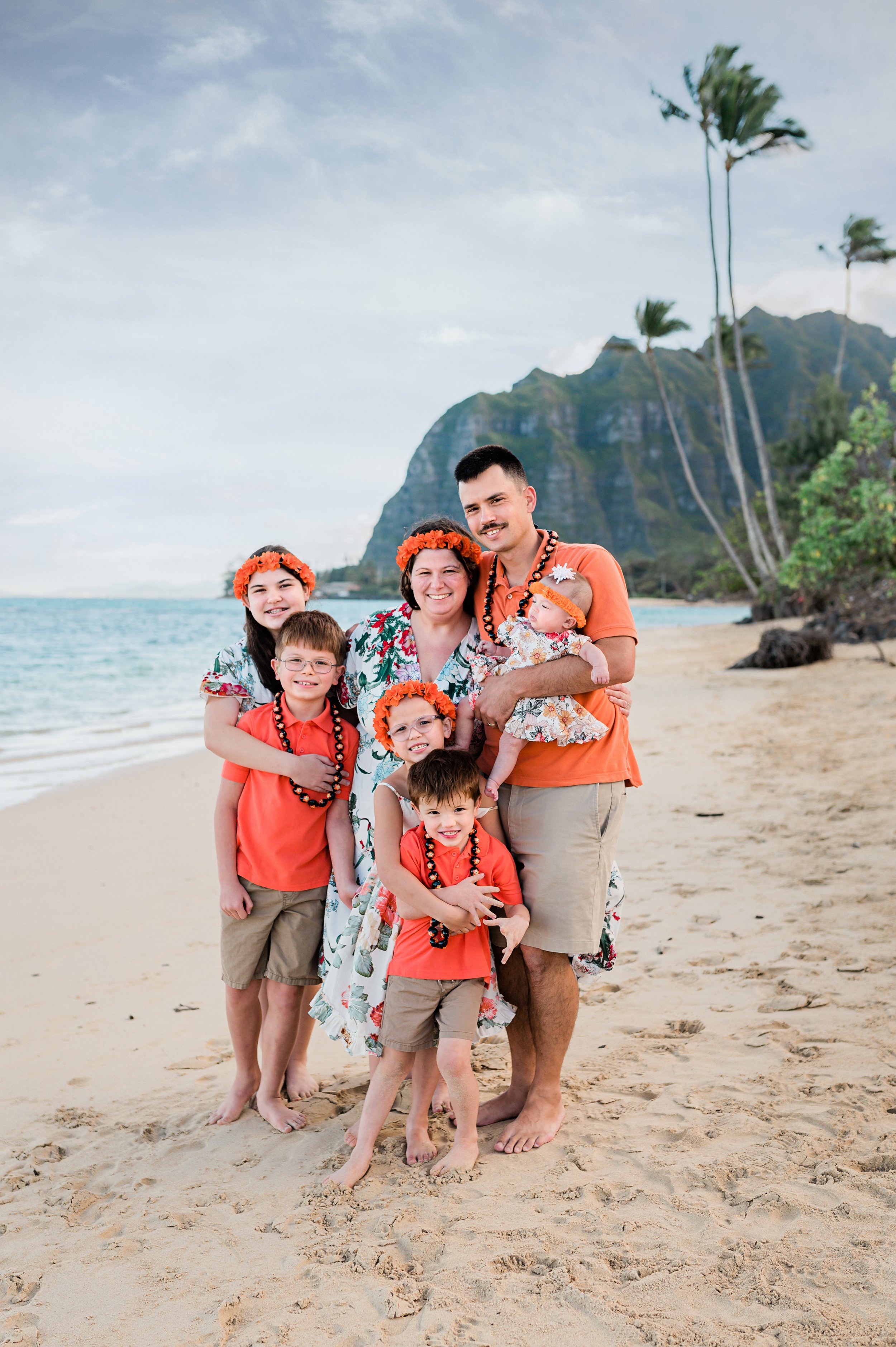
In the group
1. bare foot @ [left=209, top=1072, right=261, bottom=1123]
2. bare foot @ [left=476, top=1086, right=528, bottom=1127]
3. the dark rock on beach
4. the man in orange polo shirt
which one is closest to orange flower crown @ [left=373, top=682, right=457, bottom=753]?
the man in orange polo shirt

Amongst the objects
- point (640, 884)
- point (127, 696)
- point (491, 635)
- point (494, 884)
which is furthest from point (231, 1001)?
point (127, 696)

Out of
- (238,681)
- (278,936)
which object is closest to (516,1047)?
(278,936)

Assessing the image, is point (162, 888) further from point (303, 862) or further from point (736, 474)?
point (736, 474)

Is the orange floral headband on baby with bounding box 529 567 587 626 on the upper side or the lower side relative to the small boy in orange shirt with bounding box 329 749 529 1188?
upper

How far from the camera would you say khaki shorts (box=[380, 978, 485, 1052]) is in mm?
2664

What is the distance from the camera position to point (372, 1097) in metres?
2.71

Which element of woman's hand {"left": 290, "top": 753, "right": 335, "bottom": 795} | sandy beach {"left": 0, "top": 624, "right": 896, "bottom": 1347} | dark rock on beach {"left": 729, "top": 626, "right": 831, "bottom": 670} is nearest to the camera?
sandy beach {"left": 0, "top": 624, "right": 896, "bottom": 1347}

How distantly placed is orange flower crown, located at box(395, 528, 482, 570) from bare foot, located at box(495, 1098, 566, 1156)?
182cm

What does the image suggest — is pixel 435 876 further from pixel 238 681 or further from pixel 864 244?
pixel 864 244

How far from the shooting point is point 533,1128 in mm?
2795

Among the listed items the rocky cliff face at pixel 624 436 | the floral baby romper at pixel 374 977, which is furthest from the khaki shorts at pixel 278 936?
the rocky cliff face at pixel 624 436

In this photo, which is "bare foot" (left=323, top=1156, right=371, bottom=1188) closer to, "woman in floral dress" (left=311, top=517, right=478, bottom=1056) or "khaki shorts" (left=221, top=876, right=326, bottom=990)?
"woman in floral dress" (left=311, top=517, right=478, bottom=1056)

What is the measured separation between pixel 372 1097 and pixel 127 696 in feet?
53.8

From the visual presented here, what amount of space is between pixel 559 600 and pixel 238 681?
121cm
